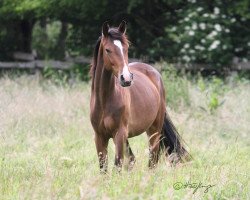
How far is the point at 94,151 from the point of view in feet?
24.3

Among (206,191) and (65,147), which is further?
(65,147)

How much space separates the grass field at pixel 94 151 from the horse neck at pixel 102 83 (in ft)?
2.26

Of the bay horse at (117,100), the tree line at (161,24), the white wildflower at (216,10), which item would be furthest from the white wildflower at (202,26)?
the bay horse at (117,100)

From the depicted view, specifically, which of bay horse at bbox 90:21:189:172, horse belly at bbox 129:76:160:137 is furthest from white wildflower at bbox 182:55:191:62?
bay horse at bbox 90:21:189:172

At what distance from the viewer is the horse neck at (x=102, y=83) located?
585 centimetres

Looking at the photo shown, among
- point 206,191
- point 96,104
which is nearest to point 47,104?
point 96,104

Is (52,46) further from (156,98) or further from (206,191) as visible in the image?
(206,191)

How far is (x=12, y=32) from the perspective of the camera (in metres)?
19.8

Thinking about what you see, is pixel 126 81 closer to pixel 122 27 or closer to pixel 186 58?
pixel 122 27

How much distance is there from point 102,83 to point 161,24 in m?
11.4

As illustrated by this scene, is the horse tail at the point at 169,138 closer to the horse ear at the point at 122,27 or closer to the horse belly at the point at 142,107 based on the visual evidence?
the horse belly at the point at 142,107

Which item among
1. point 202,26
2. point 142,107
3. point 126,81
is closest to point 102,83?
point 126,81

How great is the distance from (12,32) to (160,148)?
1364 cm

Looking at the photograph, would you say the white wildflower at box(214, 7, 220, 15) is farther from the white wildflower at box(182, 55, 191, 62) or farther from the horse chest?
the horse chest
